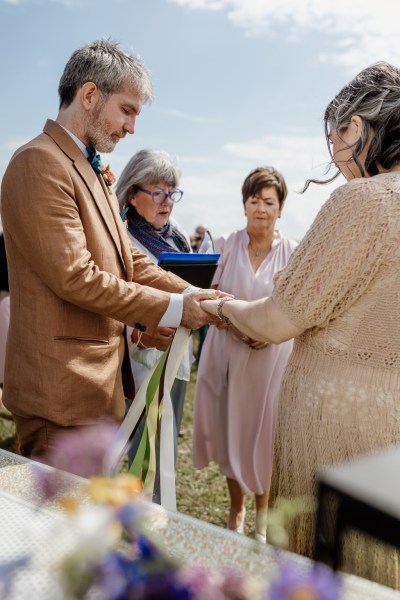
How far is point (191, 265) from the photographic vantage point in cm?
293

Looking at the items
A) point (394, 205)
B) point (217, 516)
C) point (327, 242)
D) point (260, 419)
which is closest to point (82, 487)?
point (327, 242)

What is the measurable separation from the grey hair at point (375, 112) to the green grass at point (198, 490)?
3.17 meters

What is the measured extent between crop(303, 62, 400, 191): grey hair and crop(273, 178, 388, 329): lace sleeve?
0.68 feet

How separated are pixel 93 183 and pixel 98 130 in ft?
0.86

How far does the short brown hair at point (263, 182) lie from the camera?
4.49 m

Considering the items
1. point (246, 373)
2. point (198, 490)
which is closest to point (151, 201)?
point (246, 373)

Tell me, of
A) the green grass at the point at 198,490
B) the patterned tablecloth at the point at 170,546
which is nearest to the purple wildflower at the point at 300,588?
the patterned tablecloth at the point at 170,546

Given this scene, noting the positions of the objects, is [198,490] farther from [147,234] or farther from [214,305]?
[214,305]

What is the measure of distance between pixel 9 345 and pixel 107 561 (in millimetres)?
1834

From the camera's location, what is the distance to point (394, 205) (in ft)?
5.67

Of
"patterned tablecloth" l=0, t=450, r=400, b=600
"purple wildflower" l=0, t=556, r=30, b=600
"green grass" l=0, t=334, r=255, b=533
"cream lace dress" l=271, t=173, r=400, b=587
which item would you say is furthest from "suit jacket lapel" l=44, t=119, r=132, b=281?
"green grass" l=0, t=334, r=255, b=533

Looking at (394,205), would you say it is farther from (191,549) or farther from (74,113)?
(74,113)

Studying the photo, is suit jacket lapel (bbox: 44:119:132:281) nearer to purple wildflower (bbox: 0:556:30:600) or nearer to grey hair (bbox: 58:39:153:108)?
grey hair (bbox: 58:39:153:108)

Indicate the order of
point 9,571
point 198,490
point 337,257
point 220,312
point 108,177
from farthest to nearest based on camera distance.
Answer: point 198,490
point 108,177
point 220,312
point 337,257
point 9,571
